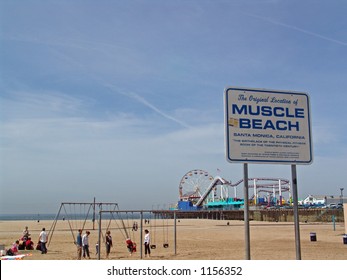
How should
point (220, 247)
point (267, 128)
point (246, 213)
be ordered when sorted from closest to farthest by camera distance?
point (246, 213) < point (267, 128) < point (220, 247)

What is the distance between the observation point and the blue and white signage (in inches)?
270

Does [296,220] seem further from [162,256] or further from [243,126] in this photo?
[162,256]

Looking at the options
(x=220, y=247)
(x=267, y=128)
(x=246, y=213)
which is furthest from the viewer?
(x=220, y=247)

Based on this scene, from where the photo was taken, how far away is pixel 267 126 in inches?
277

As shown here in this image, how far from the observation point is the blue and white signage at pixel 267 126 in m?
6.86

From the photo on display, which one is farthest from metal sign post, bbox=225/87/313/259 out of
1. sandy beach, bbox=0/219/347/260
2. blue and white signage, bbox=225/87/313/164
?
sandy beach, bbox=0/219/347/260

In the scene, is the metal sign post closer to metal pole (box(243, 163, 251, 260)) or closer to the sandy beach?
metal pole (box(243, 163, 251, 260))

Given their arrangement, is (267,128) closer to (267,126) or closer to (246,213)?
(267,126)

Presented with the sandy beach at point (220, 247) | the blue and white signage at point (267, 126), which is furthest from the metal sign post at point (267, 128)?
the sandy beach at point (220, 247)

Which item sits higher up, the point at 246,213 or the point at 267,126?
the point at 267,126

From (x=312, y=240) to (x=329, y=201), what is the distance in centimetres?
8388

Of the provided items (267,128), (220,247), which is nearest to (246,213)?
(267,128)

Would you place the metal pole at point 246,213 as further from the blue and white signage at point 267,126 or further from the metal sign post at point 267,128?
the blue and white signage at point 267,126
